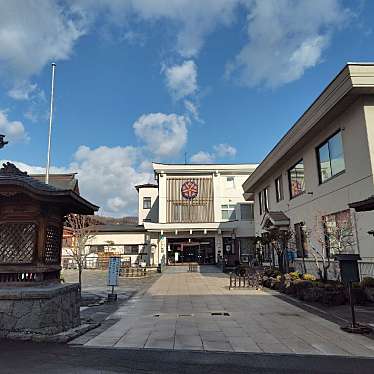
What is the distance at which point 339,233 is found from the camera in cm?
1260

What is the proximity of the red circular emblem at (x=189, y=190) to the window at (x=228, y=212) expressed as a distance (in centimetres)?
334

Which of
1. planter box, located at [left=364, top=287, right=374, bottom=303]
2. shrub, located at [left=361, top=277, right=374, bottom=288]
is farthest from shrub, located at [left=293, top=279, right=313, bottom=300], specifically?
planter box, located at [left=364, top=287, right=374, bottom=303]

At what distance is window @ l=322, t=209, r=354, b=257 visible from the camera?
1233cm

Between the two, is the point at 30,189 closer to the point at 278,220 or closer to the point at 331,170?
the point at 331,170

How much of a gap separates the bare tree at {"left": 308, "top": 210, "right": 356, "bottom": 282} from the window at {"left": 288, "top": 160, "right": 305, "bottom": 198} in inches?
107

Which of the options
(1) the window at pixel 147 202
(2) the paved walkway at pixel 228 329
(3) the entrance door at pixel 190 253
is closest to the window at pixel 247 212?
(3) the entrance door at pixel 190 253

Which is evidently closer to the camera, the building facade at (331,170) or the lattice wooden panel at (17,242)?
the lattice wooden panel at (17,242)

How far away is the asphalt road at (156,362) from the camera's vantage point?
189 inches

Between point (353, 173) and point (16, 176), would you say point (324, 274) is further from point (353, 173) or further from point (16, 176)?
point (16, 176)

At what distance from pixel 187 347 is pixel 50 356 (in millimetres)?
2292

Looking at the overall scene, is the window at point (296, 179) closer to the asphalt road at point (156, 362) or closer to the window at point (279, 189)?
the window at point (279, 189)

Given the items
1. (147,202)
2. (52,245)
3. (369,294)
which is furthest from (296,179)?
(147,202)

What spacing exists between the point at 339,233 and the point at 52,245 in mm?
10024

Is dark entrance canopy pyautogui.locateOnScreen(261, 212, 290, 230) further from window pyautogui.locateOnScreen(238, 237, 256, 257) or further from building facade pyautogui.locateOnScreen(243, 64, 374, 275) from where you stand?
window pyautogui.locateOnScreen(238, 237, 256, 257)
